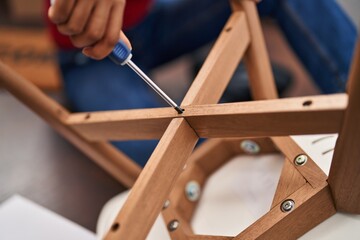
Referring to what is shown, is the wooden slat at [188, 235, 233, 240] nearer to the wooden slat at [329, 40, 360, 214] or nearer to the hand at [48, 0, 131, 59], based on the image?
the wooden slat at [329, 40, 360, 214]

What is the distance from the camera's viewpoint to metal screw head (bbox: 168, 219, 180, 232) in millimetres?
582

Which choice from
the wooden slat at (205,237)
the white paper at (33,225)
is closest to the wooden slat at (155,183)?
the wooden slat at (205,237)

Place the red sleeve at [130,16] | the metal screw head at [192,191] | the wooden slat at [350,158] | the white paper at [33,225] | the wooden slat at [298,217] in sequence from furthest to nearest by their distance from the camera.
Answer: the red sleeve at [130,16] → the white paper at [33,225] → the metal screw head at [192,191] → the wooden slat at [298,217] → the wooden slat at [350,158]

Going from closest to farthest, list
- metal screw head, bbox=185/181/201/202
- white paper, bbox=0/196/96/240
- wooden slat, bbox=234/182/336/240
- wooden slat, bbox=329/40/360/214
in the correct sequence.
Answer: wooden slat, bbox=329/40/360/214
wooden slat, bbox=234/182/336/240
metal screw head, bbox=185/181/201/202
white paper, bbox=0/196/96/240

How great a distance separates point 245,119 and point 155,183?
0.36 feet

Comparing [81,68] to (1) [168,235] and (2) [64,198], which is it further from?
(1) [168,235]

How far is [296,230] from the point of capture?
50 centimetres

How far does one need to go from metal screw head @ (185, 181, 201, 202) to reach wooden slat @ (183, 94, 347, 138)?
0.17m

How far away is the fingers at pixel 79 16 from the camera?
45 cm

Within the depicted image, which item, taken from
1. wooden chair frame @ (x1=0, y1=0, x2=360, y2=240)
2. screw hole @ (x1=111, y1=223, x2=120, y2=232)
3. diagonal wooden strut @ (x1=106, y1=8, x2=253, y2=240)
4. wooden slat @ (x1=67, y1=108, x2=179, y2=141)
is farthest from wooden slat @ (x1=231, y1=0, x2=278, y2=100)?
screw hole @ (x1=111, y1=223, x2=120, y2=232)

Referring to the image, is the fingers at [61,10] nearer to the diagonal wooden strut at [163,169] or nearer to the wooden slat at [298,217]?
the diagonal wooden strut at [163,169]

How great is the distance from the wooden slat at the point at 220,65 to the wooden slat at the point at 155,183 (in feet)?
0.17

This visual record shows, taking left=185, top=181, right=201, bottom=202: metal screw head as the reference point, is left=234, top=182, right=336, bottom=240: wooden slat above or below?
below

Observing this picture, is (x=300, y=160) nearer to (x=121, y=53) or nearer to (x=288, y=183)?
(x=288, y=183)
